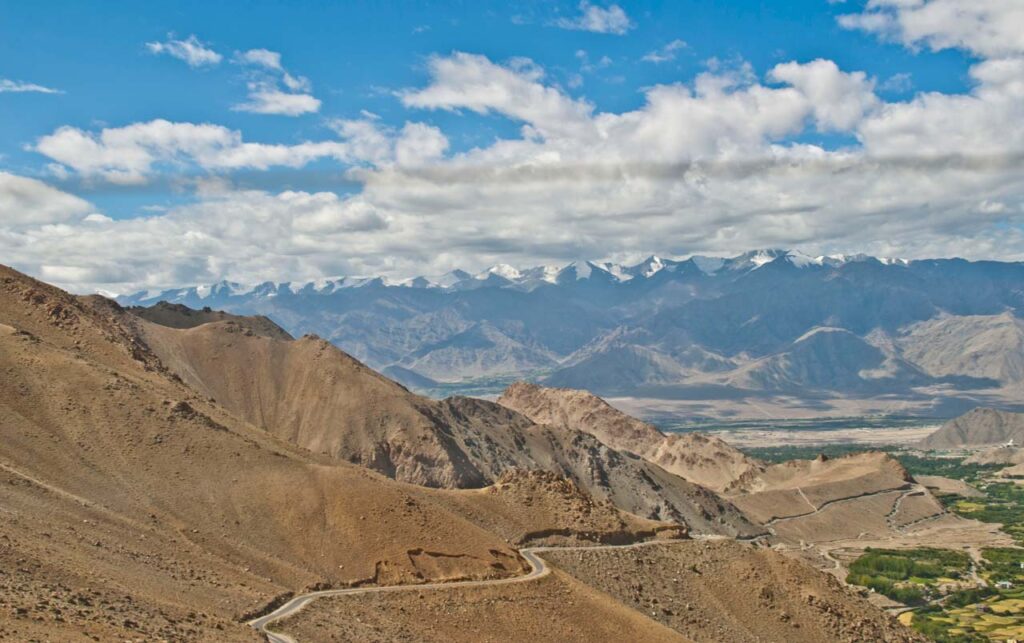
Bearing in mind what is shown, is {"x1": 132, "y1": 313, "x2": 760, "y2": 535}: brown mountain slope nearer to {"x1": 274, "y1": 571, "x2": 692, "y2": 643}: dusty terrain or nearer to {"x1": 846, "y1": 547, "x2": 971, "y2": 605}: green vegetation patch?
{"x1": 846, "y1": 547, "x2": 971, "y2": 605}: green vegetation patch

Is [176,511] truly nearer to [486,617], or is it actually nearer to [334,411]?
[486,617]

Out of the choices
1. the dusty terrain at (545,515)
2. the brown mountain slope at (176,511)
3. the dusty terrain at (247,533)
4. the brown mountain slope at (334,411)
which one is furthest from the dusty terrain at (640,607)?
the brown mountain slope at (334,411)

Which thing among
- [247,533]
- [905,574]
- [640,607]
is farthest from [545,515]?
[905,574]

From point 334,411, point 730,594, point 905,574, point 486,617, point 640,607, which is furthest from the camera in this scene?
point 334,411

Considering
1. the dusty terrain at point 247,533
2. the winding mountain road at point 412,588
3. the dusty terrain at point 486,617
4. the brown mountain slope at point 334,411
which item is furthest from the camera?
the brown mountain slope at point 334,411

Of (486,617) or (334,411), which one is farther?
(334,411)

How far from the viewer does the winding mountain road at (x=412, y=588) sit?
66438 mm

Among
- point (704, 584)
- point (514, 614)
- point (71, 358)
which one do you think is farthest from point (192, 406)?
point (704, 584)

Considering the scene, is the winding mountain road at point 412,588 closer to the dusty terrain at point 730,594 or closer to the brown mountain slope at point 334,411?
the dusty terrain at point 730,594

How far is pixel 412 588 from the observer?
79250mm

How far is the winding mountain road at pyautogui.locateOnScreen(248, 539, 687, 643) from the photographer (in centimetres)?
6644

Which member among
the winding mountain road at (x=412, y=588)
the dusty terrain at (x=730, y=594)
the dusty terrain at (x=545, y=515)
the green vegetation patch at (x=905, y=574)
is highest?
the dusty terrain at (x=545, y=515)

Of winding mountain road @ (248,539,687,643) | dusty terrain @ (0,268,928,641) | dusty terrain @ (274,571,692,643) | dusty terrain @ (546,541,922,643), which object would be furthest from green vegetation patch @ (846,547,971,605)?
dusty terrain @ (274,571,692,643)

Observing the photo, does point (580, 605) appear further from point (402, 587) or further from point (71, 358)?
point (71, 358)
